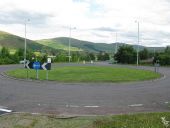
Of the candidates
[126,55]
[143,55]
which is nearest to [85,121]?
[126,55]

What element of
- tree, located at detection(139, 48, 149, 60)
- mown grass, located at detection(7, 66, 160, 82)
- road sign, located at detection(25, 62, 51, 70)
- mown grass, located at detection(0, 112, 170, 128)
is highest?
tree, located at detection(139, 48, 149, 60)

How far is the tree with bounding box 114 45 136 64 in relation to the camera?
88438mm

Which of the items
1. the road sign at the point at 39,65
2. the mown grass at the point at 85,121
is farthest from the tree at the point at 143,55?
the mown grass at the point at 85,121

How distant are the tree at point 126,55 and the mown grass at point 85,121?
78.5m

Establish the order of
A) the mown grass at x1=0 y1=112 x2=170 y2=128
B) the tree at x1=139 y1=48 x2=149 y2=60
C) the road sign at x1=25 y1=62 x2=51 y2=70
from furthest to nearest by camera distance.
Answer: the tree at x1=139 y1=48 x2=149 y2=60 → the road sign at x1=25 y1=62 x2=51 y2=70 → the mown grass at x1=0 y1=112 x2=170 y2=128

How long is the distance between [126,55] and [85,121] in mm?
80285

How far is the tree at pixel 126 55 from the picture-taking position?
8844cm

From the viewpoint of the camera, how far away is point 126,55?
8912cm

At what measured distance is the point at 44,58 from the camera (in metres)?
78.1

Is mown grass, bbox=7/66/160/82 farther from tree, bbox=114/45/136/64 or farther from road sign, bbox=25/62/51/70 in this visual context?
tree, bbox=114/45/136/64

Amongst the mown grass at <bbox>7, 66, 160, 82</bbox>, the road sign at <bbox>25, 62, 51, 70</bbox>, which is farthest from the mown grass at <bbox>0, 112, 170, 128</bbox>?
the road sign at <bbox>25, 62, 51, 70</bbox>

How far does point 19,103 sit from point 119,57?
257ft

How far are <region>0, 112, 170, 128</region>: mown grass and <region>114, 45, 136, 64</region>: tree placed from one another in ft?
258

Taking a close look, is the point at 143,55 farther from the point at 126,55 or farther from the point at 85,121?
the point at 85,121
